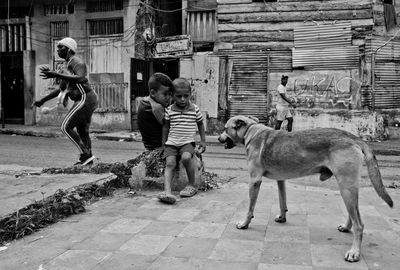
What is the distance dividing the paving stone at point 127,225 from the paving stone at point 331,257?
1.70 metres

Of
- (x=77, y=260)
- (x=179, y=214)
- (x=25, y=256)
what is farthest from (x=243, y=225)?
(x=25, y=256)

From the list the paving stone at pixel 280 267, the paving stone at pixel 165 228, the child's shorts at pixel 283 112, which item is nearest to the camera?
the paving stone at pixel 280 267

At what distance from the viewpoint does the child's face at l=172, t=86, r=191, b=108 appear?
18.4 ft

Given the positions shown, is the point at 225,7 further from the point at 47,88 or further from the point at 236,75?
the point at 47,88

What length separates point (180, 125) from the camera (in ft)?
18.8

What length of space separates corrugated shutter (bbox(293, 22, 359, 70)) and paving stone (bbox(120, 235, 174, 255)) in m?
12.4

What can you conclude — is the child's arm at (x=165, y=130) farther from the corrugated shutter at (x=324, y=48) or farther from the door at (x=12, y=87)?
the door at (x=12, y=87)

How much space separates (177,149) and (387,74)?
11322 mm

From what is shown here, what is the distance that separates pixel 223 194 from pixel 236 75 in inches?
415

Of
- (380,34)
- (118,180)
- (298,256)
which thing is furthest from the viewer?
(380,34)

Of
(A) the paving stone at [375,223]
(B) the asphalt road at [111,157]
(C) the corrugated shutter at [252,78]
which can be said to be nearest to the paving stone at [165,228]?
(A) the paving stone at [375,223]

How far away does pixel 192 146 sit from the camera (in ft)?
19.1

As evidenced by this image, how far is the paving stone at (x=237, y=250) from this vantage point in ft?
11.5

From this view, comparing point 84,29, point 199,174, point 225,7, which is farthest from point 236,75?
point 199,174
